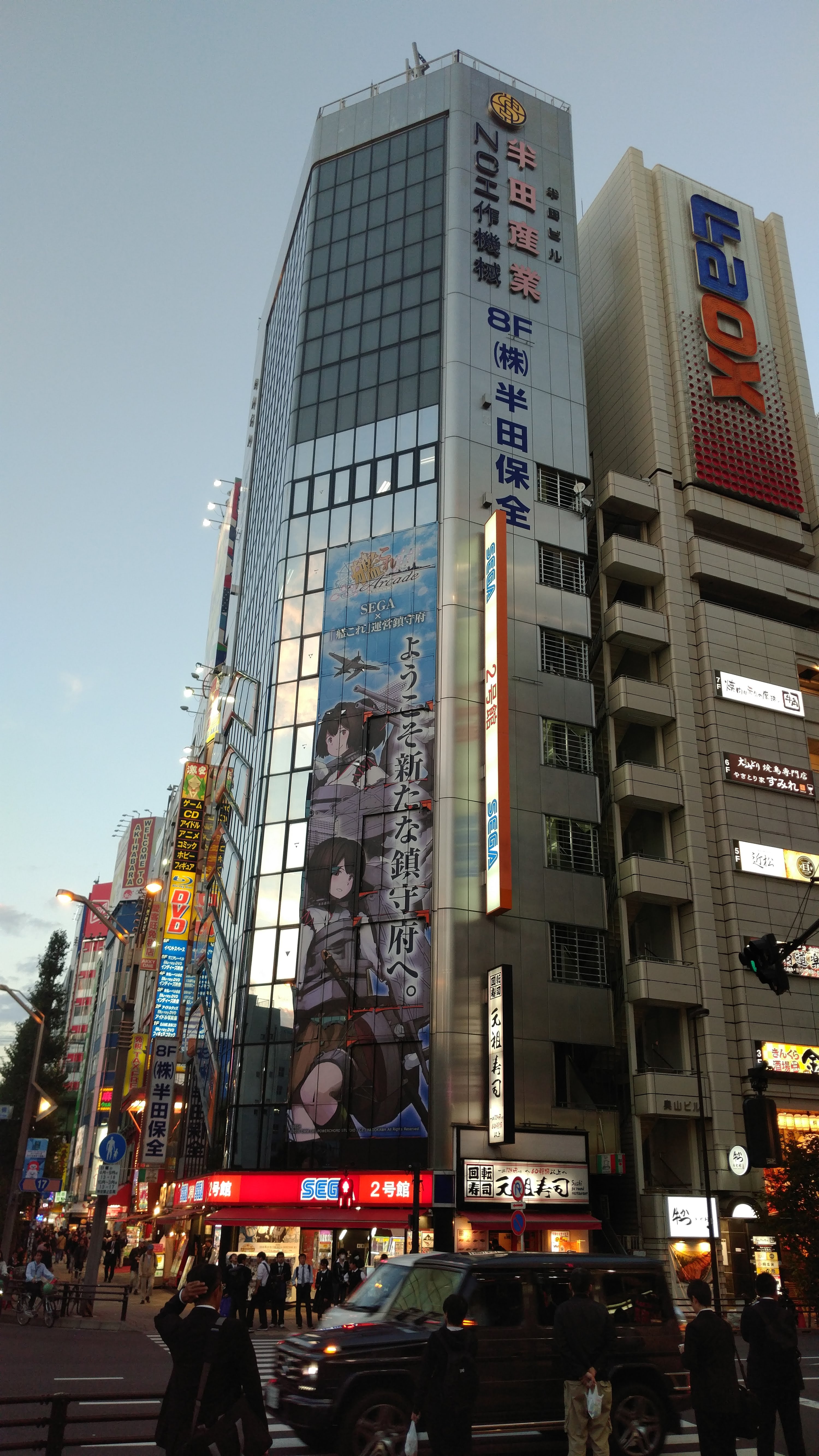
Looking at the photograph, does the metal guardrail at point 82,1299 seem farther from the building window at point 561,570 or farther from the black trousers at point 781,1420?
→ the building window at point 561,570

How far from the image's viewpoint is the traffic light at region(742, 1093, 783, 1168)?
12.3 metres

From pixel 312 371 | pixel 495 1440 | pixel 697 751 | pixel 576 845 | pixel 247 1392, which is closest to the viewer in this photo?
pixel 247 1392

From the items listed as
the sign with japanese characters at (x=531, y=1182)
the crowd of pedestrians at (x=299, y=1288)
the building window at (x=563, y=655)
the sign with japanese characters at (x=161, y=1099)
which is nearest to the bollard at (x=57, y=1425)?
the crowd of pedestrians at (x=299, y=1288)

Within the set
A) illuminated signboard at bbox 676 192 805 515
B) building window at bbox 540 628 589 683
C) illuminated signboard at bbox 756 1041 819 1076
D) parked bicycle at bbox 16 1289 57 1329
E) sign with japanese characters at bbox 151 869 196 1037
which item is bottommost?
parked bicycle at bbox 16 1289 57 1329

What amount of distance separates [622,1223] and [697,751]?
1779 cm

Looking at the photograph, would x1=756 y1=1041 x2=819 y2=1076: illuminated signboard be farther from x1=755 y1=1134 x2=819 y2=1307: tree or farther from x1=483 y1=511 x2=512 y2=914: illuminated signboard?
x1=483 y1=511 x2=512 y2=914: illuminated signboard

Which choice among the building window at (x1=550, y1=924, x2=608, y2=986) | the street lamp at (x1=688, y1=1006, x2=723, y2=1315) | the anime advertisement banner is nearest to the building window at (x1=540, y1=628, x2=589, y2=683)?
the anime advertisement banner

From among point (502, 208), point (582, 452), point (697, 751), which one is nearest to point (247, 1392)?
point (697, 751)

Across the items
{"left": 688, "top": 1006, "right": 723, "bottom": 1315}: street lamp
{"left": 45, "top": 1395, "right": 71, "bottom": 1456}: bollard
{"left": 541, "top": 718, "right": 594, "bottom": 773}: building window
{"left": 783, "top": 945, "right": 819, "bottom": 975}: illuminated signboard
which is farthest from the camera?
{"left": 783, "top": 945, "right": 819, "bottom": 975}: illuminated signboard

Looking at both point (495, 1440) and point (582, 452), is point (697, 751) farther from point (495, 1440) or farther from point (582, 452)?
point (495, 1440)

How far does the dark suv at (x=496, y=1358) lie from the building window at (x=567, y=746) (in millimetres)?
27423

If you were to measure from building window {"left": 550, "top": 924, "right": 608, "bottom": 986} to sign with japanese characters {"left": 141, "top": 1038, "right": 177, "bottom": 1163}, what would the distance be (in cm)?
1405

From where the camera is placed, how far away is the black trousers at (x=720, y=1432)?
972 cm

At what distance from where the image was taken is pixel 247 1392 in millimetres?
8477
